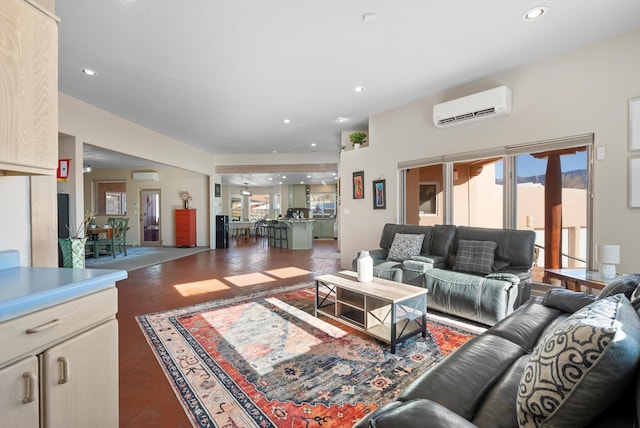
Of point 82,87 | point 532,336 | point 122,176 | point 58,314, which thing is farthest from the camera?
point 122,176

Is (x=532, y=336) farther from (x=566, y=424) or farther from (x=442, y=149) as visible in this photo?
(x=442, y=149)

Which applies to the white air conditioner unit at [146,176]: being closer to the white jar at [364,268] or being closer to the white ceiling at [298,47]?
the white ceiling at [298,47]

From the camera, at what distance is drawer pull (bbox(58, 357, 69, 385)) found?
104cm

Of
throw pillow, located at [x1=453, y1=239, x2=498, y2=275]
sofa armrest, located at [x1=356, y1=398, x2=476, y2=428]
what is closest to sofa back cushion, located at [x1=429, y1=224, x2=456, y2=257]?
throw pillow, located at [x1=453, y1=239, x2=498, y2=275]

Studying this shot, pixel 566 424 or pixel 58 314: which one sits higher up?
pixel 58 314

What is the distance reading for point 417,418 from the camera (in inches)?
28.9

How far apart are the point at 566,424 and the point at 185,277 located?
5.30 meters

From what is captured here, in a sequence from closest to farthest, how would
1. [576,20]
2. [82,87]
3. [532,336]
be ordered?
[532,336] < [576,20] < [82,87]

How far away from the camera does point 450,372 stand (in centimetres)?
123

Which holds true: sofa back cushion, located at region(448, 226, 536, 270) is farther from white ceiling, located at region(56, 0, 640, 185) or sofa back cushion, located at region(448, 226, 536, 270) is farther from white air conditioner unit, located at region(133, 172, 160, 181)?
white air conditioner unit, located at region(133, 172, 160, 181)

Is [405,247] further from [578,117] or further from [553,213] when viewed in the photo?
[578,117]

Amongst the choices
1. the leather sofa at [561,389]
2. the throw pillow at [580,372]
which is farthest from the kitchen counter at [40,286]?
the throw pillow at [580,372]

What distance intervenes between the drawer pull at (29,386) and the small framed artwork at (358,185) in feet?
Answer: 16.7

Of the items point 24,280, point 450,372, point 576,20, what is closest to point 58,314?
point 24,280
